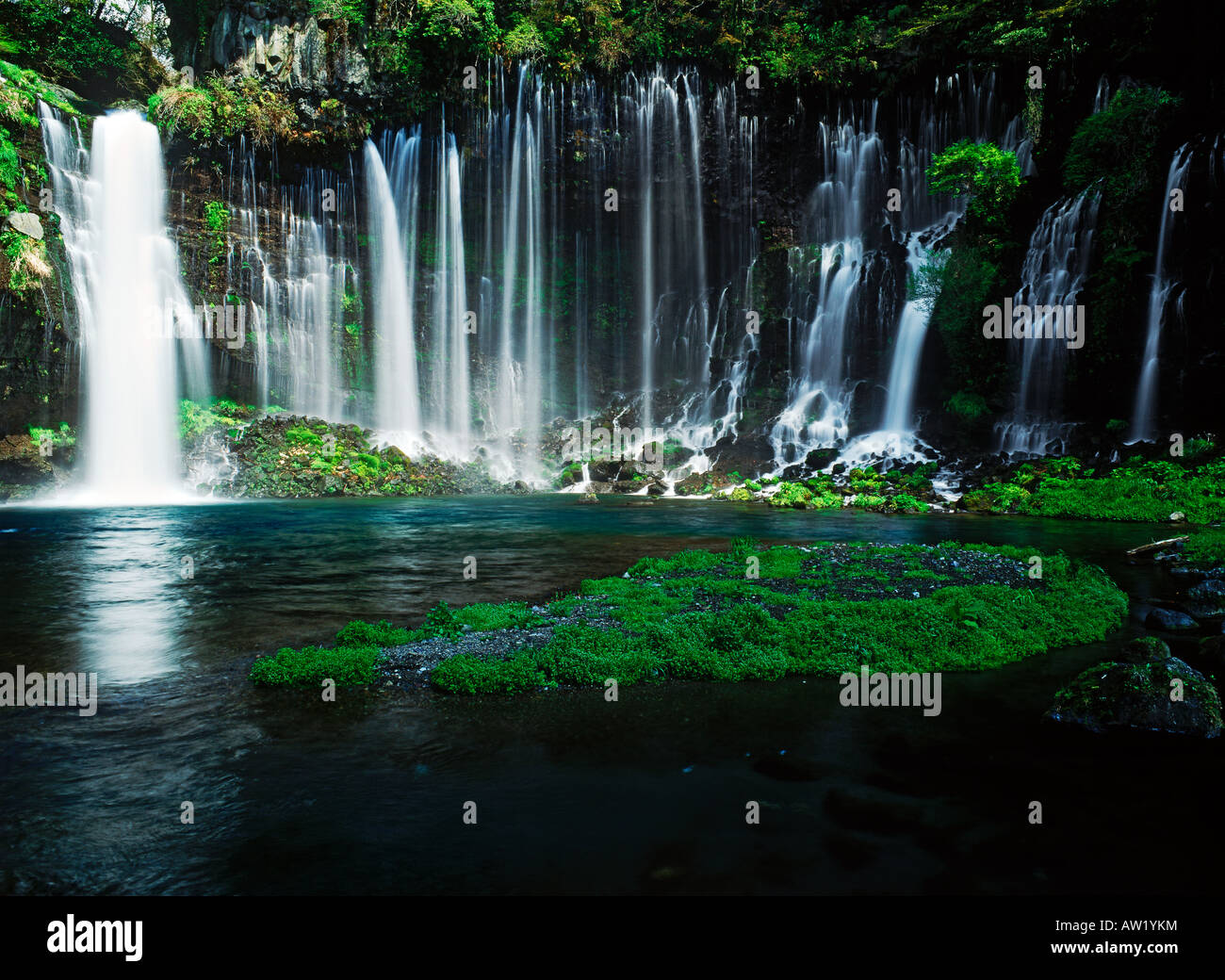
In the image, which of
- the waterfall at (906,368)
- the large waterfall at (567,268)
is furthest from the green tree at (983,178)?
the waterfall at (906,368)

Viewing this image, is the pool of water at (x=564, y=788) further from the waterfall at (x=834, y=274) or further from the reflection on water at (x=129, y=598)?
the waterfall at (x=834, y=274)

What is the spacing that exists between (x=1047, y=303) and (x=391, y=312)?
96.8 ft

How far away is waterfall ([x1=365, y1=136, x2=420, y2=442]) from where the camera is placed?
120 ft

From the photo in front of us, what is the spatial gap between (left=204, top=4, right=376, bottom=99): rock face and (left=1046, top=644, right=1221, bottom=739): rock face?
128ft

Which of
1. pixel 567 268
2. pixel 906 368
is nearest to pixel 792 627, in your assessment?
pixel 906 368

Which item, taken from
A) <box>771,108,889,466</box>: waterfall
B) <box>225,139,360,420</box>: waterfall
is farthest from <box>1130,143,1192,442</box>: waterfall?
<box>225,139,360,420</box>: waterfall

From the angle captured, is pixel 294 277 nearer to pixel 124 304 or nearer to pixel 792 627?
pixel 124 304

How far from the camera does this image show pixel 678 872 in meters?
3.69

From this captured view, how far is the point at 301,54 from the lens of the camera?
113 ft

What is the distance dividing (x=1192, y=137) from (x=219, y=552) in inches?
1230

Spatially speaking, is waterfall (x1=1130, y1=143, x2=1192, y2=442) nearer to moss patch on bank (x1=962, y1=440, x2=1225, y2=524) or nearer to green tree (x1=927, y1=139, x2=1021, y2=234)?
moss patch on bank (x1=962, y1=440, x2=1225, y2=524)

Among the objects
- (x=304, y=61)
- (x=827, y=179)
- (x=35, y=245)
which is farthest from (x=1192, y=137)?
(x=35, y=245)

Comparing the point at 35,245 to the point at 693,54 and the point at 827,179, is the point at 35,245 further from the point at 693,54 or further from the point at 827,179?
the point at 827,179
